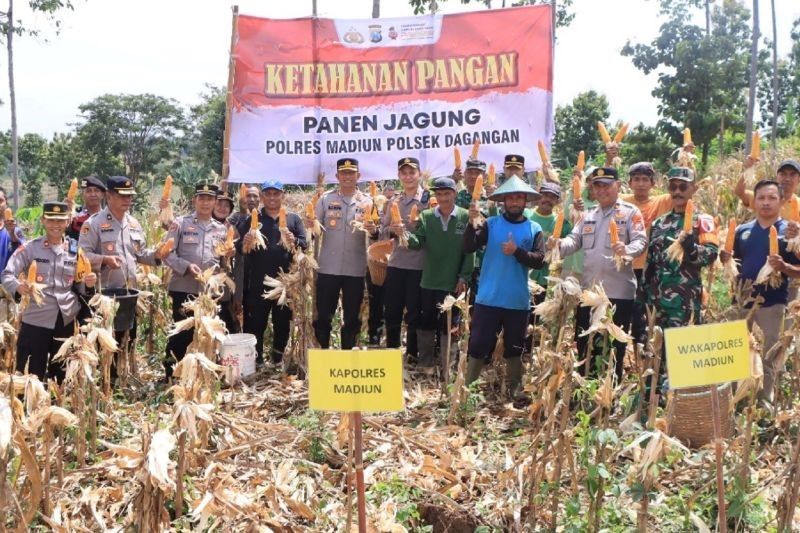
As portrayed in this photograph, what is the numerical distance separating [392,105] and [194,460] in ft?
15.1

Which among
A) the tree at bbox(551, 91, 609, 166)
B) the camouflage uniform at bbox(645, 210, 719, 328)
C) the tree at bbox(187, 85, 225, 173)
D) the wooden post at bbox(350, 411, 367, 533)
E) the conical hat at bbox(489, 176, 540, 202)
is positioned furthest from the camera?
the tree at bbox(187, 85, 225, 173)

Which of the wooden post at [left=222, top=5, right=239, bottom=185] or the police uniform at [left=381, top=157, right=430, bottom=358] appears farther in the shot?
the wooden post at [left=222, top=5, right=239, bottom=185]

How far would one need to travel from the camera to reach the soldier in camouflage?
14.3 feet

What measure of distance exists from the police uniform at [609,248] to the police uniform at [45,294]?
3527mm

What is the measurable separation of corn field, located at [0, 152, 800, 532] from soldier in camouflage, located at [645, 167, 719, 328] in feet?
2.17

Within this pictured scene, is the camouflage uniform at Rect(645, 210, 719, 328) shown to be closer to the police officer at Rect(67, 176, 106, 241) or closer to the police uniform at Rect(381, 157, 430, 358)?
the police uniform at Rect(381, 157, 430, 358)

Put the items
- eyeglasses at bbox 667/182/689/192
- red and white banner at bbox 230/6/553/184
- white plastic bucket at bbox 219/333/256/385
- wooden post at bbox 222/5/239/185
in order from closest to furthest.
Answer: eyeglasses at bbox 667/182/689/192 → white plastic bucket at bbox 219/333/256/385 → wooden post at bbox 222/5/239/185 → red and white banner at bbox 230/6/553/184

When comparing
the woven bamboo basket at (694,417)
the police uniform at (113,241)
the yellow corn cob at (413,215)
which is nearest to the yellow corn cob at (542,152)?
the yellow corn cob at (413,215)

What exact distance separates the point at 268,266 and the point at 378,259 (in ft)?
3.15

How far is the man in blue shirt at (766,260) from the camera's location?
4.39 meters

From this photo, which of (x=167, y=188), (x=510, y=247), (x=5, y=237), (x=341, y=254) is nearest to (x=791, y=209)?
(x=510, y=247)

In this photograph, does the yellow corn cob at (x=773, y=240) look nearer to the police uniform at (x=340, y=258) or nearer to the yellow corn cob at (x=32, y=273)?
the police uniform at (x=340, y=258)

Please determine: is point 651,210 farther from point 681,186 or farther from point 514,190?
point 514,190

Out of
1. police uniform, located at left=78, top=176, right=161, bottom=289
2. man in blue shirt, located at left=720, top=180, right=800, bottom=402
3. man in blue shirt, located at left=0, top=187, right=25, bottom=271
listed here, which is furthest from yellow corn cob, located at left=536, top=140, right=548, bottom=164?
man in blue shirt, located at left=0, top=187, right=25, bottom=271
